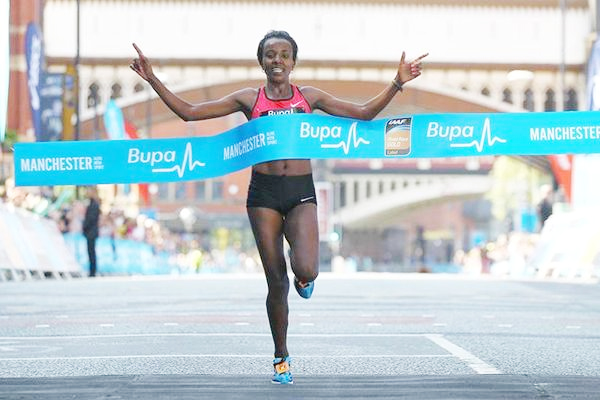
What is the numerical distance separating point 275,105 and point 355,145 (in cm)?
91

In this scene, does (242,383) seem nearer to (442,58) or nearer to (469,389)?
(469,389)

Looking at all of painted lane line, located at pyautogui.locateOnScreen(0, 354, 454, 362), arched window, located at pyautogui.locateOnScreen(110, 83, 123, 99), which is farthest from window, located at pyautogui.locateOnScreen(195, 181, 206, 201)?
painted lane line, located at pyautogui.locateOnScreen(0, 354, 454, 362)

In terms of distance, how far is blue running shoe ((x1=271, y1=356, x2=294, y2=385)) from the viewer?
818 cm

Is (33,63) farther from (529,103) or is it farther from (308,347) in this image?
(529,103)

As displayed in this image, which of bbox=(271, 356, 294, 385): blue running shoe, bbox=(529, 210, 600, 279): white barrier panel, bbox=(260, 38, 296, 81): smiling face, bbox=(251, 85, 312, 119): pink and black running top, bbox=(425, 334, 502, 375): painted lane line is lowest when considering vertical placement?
bbox=(425, 334, 502, 375): painted lane line

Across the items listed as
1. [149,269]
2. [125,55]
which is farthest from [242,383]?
[125,55]

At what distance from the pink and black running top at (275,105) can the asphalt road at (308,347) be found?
1.40 metres

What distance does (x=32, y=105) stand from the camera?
1590 inches

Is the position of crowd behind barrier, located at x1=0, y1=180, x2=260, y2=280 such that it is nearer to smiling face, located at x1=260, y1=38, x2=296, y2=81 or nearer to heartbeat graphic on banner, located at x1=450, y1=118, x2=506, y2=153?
heartbeat graphic on banner, located at x1=450, y1=118, x2=506, y2=153

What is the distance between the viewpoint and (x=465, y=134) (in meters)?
9.77

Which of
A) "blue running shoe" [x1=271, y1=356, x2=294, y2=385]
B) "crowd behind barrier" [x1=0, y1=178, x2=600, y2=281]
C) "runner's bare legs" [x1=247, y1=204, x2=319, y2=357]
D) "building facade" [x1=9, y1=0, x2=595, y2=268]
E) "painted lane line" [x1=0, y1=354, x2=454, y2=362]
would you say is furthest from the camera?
"building facade" [x1=9, y1=0, x2=595, y2=268]

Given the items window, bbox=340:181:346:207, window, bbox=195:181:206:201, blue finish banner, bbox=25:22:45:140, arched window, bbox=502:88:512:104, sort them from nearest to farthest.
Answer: blue finish banner, bbox=25:22:45:140
arched window, bbox=502:88:512:104
window, bbox=195:181:206:201
window, bbox=340:181:346:207

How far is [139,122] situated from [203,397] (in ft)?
212

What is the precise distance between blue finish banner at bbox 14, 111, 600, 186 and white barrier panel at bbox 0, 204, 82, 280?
1615 centimetres
